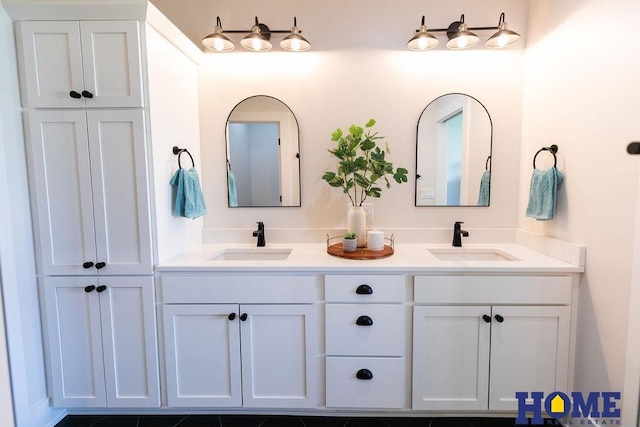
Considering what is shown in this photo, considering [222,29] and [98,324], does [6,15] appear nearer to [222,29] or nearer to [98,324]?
[222,29]

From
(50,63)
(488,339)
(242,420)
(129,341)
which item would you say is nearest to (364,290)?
(488,339)

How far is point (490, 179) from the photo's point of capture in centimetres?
199

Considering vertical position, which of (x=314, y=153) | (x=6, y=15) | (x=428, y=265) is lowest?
(x=428, y=265)

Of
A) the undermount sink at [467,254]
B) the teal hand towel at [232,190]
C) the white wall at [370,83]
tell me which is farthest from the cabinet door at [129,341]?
the undermount sink at [467,254]

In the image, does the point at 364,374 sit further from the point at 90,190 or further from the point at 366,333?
the point at 90,190

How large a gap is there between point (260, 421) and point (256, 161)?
153 cm

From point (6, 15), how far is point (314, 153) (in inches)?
63.8

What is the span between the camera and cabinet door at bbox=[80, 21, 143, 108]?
4.54 ft

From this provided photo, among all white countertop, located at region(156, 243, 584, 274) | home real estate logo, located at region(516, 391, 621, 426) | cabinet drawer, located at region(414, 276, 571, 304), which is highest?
white countertop, located at region(156, 243, 584, 274)

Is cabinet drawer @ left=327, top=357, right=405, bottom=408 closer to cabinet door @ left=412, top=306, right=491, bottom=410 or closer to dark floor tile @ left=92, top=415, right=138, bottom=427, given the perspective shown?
cabinet door @ left=412, top=306, right=491, bottom=410

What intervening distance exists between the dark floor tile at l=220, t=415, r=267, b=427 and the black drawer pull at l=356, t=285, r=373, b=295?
0.89 metres

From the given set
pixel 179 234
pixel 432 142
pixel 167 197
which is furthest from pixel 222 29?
pixel 432 142

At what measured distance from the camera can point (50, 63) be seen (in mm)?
1406

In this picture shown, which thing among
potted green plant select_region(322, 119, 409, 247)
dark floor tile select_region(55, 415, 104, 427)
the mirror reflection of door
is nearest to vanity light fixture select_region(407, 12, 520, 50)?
potted green plant select_region(322, 119, 409, 247)
